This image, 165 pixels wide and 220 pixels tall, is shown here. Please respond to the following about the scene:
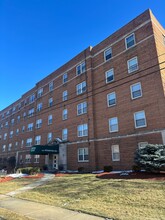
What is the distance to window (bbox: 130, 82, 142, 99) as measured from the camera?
67.5 ft

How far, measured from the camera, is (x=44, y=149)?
2647 centimetres

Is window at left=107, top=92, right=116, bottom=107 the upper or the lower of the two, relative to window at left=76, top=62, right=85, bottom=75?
lower

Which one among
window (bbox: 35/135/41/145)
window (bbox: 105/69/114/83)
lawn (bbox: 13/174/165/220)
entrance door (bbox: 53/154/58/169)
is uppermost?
window (bbox: 105/69/114/83)

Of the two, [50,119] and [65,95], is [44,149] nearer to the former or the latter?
[50,119]

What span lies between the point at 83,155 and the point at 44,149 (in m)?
5.90

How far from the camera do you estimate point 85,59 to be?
28078 mm

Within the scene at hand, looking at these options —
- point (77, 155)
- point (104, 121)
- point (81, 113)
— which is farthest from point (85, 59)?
point (77, 155)

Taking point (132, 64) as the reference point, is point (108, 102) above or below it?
below

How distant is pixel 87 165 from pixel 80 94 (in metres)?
10.3

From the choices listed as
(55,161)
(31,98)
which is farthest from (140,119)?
(31,98)

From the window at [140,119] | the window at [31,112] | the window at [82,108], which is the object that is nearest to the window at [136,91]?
the window at [140,119]

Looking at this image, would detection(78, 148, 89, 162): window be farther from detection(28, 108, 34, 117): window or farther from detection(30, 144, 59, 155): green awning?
detection(28, 108, 34, 117): window

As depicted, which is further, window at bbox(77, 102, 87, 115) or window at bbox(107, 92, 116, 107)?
window at bbox(77, 102, 87, 115)

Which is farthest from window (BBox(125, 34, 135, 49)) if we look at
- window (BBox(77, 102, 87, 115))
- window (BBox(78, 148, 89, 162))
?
window (BBox(78, 148, 89, 162))
